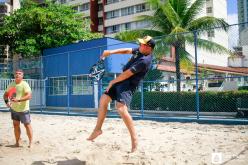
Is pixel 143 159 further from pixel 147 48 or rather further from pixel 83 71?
pixel 83 71

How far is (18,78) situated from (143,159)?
9.91 feet

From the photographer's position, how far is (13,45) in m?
26.0

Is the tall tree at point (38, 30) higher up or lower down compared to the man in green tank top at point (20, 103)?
higher up

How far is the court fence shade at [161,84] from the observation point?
1368 cm

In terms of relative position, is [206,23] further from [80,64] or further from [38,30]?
[38,30]

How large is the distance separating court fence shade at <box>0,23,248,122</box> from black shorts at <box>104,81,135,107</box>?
6.86 metres

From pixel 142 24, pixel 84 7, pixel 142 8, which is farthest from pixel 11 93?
pixel 84 7

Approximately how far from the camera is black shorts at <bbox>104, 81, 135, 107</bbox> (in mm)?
4551

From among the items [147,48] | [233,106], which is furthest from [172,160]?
[233,106]

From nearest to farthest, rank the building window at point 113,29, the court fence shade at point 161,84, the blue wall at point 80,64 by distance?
the court fence shade at point 161,84 < the blue wall at point 80,64 < the building window at point 113,29

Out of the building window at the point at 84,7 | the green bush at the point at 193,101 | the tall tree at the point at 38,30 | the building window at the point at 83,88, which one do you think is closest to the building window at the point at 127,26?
the building window at the point at 84,7

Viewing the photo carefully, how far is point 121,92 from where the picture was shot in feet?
15.0

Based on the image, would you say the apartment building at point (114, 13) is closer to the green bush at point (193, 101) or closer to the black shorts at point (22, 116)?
the green bush at point (193, 101)

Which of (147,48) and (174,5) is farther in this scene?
(174,5)
